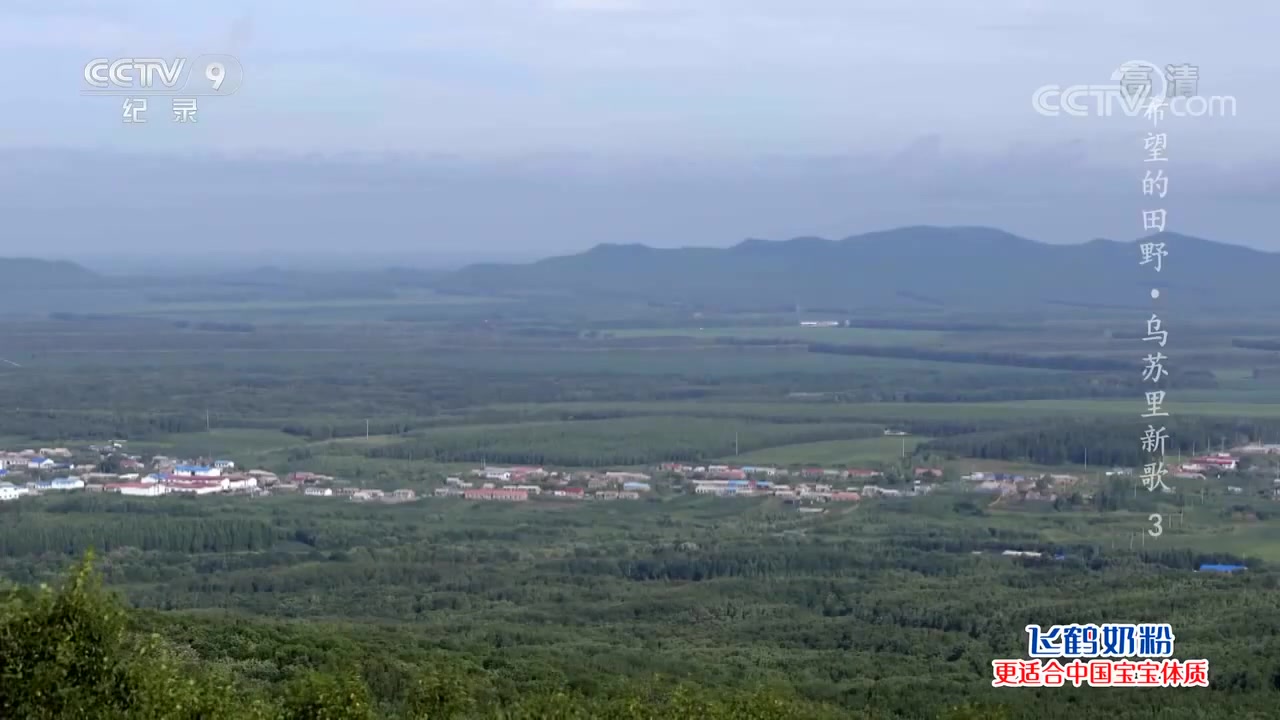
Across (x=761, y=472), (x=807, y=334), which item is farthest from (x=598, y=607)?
Result: (x=807, y=334)

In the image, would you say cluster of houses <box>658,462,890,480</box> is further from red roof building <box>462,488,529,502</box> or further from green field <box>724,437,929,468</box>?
red roof building <box>462,488,529,502</box>

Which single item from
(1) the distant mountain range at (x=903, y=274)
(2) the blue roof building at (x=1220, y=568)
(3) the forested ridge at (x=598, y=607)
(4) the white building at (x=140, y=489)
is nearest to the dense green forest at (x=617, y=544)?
(3) the forested ridge at (x=598, y=607)

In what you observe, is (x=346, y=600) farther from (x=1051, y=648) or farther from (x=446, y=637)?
(x=1051, y=648)

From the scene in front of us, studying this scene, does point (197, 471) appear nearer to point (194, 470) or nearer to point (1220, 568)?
point (194, 470)

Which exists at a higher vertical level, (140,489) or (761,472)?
(140,489)

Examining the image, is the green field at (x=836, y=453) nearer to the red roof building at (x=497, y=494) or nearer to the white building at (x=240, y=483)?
the red roof building at (x=497, y=494)

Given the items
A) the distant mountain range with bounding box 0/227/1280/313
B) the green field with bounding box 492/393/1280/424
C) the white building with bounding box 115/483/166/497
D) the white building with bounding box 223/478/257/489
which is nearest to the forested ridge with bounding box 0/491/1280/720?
the white building with bounding box 115/483/166/497
